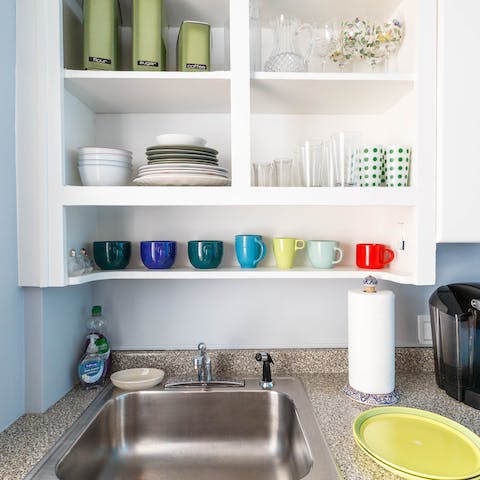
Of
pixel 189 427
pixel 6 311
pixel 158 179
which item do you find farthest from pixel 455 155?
pixel 6 311

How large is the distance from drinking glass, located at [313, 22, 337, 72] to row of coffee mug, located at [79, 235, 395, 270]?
60 centimetres

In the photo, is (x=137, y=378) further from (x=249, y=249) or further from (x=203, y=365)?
(x=249, y=249)

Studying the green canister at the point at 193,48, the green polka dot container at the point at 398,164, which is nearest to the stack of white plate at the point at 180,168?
the green canister at the point at 193,48

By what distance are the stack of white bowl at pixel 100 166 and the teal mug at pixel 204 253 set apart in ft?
0.99

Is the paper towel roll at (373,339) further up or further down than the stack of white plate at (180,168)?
further down

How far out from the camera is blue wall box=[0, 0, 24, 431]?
994 millimetres

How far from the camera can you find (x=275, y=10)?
4.14 ft

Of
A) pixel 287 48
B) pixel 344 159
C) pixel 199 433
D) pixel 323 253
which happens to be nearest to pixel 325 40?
pixel 287 48

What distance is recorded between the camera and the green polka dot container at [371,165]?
1146 millimetres

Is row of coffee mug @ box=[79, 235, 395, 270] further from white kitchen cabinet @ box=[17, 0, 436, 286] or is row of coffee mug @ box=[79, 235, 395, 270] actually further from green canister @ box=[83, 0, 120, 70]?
green canister @ box=[83, 0, 120, 70]

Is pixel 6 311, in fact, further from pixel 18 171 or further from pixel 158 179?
pixel 158 179

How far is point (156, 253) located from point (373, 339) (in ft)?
2.31

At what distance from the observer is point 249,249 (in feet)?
4.13

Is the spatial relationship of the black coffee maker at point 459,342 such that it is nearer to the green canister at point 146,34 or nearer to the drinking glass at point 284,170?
the drinking glass at point 284,170
